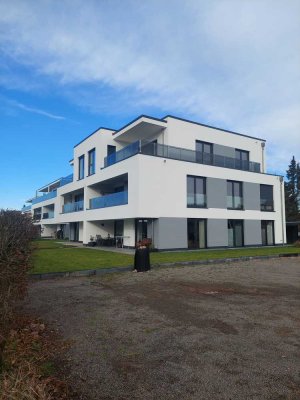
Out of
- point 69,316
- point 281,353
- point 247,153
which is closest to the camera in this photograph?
point 281,353

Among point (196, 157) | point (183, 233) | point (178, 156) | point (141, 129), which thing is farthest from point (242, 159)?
point (183, 233)

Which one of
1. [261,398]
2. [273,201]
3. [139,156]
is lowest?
[261,398]

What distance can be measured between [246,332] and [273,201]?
26684 mm

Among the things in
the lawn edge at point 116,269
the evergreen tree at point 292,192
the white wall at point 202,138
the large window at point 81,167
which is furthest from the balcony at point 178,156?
the evergreen tree at point 292,192

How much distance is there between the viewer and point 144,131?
2598cm

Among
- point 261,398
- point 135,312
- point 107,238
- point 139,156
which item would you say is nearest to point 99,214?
point 107,238

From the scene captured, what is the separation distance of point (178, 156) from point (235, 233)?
851cm

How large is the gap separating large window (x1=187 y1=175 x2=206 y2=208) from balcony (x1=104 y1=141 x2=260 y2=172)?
4.60ft

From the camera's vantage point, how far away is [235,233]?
89.0ft

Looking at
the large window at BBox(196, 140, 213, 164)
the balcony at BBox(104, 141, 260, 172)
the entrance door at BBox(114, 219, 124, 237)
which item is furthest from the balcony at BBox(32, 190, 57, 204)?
the large window at BBox(196, 140, 213, 164)

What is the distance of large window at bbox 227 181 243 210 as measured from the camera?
26.8 m

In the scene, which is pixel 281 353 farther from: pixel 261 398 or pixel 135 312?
pixel 135 312

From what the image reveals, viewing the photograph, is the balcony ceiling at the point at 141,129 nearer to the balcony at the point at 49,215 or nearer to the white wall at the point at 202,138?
the white wall at the point at 202,138

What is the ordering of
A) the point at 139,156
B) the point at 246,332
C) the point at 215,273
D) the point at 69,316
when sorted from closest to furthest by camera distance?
the point at 246,332
the point at 69,316
the point at 215,273
the point at 139,156
